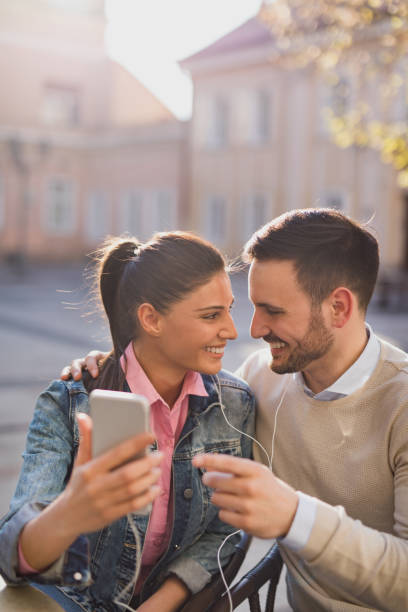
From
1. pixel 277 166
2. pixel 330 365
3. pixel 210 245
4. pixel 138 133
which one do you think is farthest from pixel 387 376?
pixel 138 133

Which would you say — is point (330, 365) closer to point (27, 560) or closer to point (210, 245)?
point (210, 245)

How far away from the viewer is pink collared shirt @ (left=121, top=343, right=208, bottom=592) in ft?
7.68

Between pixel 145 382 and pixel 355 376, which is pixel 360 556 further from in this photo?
pixel 145 382

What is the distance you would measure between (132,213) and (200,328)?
30572mm

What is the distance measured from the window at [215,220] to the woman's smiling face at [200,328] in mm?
24862

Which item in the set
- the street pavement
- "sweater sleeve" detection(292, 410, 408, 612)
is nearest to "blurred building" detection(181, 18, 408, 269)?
the street pavement

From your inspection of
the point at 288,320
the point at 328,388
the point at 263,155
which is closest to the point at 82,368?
the point at 288,320

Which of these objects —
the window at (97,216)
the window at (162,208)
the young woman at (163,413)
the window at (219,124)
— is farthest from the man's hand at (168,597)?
the window at (97,216)

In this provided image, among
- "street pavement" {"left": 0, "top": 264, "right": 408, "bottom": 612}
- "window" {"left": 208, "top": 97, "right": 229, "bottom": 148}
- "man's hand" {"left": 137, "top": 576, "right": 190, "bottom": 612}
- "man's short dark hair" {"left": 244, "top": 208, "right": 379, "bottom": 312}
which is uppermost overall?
"window" {"left": 208, "top": 97, "right": 229, "bottom": 148}

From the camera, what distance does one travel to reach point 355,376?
2.27 meters

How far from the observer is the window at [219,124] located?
27.1 metres

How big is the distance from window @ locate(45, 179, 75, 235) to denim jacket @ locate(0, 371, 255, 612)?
110 feet

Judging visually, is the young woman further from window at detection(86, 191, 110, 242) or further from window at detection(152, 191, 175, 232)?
window at detection(86, 191, 110, 242)

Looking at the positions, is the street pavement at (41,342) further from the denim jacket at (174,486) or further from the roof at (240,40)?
the roof at (240,40)
